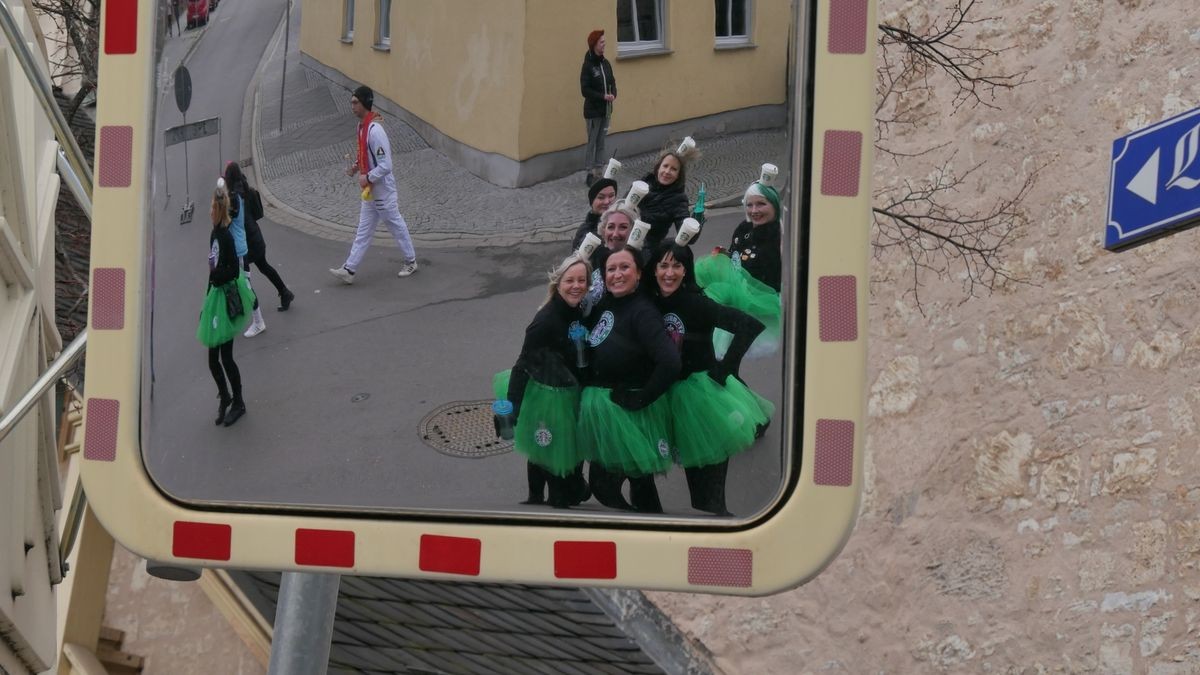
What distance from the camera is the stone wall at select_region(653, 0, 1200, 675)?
5.91 meters

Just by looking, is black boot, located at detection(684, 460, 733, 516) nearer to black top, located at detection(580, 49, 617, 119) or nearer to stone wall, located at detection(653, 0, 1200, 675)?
black top, located at detection(580, 49, 617, 119)

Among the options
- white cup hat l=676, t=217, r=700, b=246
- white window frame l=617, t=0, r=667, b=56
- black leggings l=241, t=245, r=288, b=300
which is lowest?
black leggings l=241, t=245, r=288, b=300

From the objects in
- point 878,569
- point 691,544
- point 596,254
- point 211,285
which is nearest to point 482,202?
point 596,254

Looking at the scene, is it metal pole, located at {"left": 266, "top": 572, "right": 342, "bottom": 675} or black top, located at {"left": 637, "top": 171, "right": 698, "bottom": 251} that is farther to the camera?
metal pole, located at {"left": 266, "top": 572, "right": 342, "bottom": 675}

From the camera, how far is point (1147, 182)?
3557mm

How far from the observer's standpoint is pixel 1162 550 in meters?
5.88

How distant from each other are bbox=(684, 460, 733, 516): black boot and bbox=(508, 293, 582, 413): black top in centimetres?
18

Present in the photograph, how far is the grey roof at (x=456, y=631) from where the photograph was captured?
5.24 meters

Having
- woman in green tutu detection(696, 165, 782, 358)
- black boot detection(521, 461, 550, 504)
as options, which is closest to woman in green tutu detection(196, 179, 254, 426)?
black boot detection(521, 461, 550, 504)

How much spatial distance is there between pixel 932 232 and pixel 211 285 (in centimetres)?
482

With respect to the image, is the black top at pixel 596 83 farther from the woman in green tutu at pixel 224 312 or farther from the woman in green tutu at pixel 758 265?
the woman in green tutu at pixel 224 312

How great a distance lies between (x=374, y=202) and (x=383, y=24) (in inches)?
8.1

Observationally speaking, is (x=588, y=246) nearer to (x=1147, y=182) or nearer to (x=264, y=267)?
(x=264, y=267)

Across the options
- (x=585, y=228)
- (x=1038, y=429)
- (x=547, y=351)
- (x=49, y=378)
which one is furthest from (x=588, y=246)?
(x=1038, y=429)
